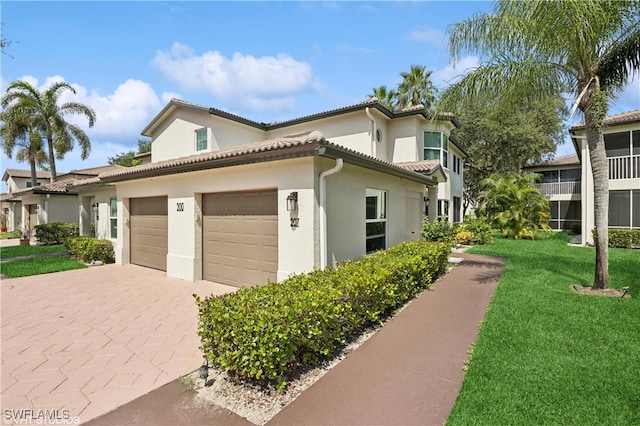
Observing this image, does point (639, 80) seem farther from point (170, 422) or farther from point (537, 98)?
point (170, 422)

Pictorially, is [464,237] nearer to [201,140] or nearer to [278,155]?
[278,155]

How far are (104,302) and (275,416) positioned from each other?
6497 mm

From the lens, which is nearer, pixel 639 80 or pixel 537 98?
pixel 639 80

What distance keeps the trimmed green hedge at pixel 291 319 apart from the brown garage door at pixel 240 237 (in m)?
2.63

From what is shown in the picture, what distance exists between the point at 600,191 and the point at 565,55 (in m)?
3.33

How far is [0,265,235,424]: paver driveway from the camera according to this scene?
3738 mm

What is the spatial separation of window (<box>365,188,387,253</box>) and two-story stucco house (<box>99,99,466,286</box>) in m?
0.03

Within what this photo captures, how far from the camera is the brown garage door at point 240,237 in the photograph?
7883mm

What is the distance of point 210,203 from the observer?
30.9ft

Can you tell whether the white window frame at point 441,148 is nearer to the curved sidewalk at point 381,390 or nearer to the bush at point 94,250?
the curved sidewalk at point 381,390

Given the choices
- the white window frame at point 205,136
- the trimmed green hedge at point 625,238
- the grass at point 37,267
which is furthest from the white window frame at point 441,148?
the grass at point 37,267

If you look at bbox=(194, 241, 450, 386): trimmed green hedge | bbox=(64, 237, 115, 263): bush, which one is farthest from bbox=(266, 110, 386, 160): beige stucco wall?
bbox=(64, 237, 115, 263): bush

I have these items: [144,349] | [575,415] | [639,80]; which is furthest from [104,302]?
[639,80]

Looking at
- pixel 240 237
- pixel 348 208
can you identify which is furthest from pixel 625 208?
pixel 240 237
